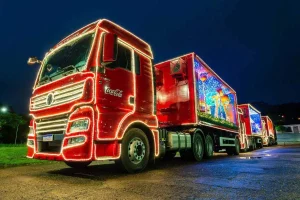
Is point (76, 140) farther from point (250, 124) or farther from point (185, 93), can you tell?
point (250, 124)

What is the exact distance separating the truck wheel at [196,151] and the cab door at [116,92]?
3305 mm

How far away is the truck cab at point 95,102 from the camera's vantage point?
4.19 m

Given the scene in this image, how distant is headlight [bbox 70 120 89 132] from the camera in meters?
4.11

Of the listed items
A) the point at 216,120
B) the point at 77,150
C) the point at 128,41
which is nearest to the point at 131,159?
the point at 77,150

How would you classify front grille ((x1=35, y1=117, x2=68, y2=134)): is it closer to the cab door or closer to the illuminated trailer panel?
the cab door

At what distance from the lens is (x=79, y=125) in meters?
4.18

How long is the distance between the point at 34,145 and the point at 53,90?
126cm

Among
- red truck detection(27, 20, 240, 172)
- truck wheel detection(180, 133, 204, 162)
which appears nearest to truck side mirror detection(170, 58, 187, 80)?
red truck detection(27, 20, 240, 172)

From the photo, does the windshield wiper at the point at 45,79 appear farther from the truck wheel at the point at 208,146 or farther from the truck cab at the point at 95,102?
the truck wheel at the point at 208,146

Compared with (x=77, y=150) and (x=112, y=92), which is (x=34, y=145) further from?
(x=112, y=92)

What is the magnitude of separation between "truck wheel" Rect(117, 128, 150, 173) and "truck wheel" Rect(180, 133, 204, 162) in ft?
8.67

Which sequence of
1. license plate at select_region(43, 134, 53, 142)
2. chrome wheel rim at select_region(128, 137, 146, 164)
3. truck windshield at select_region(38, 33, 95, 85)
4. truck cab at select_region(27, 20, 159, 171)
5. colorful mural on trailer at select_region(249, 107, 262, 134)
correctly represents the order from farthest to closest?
1. colorful mural on trailer at select_region(249, 107, 262, 134)
2. chrome wheel rim at select_region(128, 137, 146, 164)
3. truck windshield at select_region(38, 33, 95, 85)
4. license plate at select_region(43, 134, 53, 142)
5. truck cab at select_region(27, 20, 159, 171)

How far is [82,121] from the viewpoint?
4.17 metres

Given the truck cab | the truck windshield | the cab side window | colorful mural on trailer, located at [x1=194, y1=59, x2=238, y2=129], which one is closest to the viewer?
the truck cab
